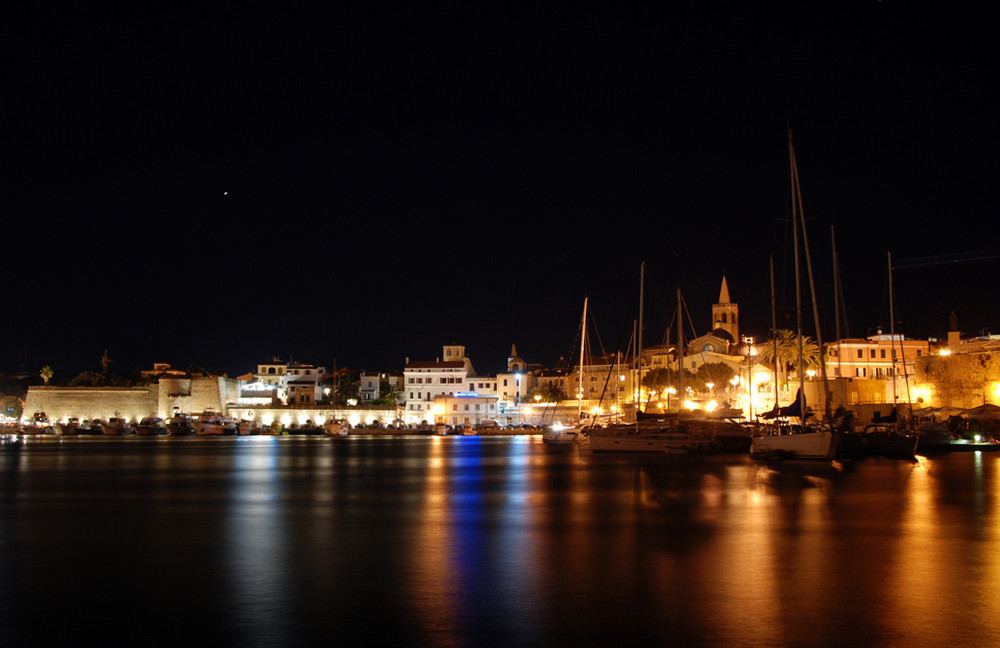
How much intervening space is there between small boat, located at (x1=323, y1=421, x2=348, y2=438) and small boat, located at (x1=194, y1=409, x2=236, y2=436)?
29.7 ft

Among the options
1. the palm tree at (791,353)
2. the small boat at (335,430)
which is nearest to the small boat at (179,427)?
the small boat at (335,430)

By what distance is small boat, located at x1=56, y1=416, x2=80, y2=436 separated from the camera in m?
79.6

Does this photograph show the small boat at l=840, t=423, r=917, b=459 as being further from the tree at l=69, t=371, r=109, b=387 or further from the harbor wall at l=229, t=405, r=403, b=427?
the tree at l=69, t=371, r=109, b=387

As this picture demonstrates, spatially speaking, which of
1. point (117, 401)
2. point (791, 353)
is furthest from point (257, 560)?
point (117, 401)

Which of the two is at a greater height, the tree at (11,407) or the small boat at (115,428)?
the tree at (11,407)

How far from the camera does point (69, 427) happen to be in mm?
80188

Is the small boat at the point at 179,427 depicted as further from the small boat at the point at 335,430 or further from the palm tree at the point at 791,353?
the palm tree at the point at 791,353

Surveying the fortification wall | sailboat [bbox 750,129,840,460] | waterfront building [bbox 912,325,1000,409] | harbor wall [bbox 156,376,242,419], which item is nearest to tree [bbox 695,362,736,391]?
waterfront building [bbox 912,325,1000,409]

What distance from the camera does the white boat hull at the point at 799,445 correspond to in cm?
2753

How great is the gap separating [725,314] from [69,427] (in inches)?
2984

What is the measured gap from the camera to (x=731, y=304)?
108m

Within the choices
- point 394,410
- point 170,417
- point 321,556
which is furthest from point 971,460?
point 170,417

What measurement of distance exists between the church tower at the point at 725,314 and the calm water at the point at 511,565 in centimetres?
8640

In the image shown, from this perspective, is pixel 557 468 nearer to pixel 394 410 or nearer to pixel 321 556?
pixel 321 556
